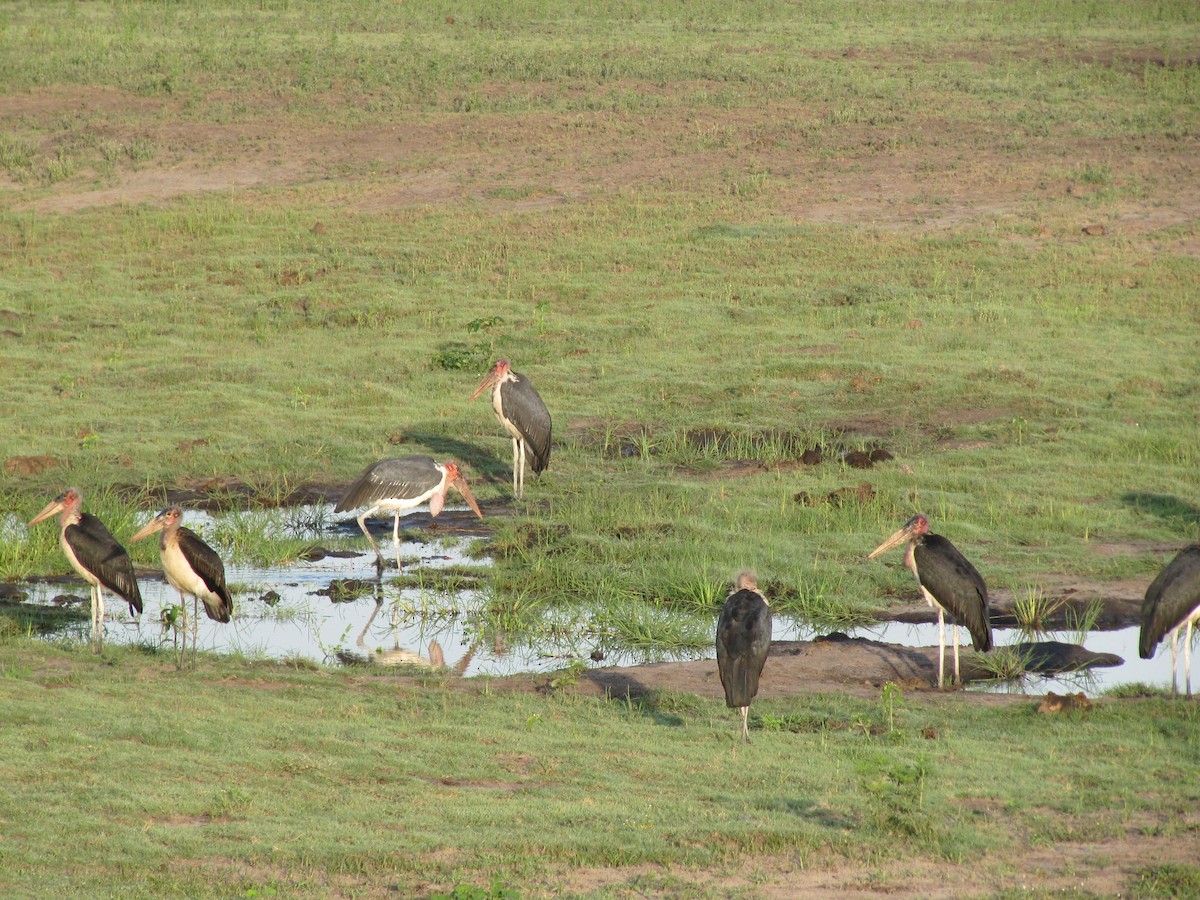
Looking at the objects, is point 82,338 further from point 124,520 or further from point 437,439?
point 124,520

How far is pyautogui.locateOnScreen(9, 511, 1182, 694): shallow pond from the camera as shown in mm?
9086

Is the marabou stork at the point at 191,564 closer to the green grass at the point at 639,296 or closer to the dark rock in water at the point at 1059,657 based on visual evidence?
the green grass at the point at 639,296

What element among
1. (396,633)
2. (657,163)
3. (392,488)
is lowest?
(396,633)

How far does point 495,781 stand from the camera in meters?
6.70

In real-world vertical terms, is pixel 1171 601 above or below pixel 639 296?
below

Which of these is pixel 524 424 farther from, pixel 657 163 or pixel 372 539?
pixel 657 163

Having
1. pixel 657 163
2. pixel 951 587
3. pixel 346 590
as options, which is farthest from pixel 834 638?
pixel 657 163

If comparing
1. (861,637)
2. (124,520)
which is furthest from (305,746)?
(124,520)

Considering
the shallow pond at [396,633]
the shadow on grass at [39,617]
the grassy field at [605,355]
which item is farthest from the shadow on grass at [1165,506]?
the shadow on grass at [39,617]

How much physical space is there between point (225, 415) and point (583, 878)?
9.28 meters

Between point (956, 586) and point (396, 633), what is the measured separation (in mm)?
3250

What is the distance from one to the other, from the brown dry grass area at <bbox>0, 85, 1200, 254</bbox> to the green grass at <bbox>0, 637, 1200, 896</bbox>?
13647 mm

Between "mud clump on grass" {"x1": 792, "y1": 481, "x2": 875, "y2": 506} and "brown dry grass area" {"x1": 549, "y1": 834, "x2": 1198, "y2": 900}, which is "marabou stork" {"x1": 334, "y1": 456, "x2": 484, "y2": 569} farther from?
"brown dry grass area" {"x1": 549, "y1": 834, "x2": 1198, "y2": 900}

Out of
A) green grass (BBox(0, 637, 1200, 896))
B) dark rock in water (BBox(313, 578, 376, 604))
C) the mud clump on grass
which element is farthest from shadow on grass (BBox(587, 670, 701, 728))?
the mud clump on grass
